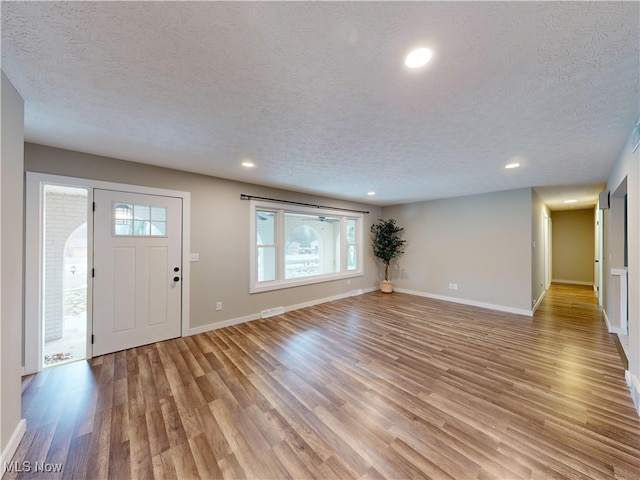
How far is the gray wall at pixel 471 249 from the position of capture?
4.47 m

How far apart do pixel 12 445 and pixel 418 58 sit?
134 inches

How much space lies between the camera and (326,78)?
1462 millimetres

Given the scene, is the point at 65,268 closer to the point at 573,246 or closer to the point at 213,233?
the point at 213,233

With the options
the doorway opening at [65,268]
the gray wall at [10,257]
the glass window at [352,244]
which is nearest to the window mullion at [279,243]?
the glass window at [352,244]

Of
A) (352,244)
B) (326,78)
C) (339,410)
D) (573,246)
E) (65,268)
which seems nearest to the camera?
(326,78)

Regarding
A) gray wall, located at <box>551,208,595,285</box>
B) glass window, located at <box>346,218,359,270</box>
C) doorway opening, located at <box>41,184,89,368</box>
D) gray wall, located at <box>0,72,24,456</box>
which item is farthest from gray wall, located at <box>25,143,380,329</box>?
gray wall, located at <box>551,208,595,285</box>

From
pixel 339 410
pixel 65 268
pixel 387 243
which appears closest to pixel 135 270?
pixel 65 268

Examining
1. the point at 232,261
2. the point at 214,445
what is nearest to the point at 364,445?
the point at 214,445

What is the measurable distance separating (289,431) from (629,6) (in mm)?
2904

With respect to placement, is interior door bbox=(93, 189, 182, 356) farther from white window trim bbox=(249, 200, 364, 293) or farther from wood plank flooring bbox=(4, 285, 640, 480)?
white window trim bbox=(249, 200, 364, 293)

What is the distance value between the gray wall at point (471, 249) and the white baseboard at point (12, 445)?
6295 millimetres

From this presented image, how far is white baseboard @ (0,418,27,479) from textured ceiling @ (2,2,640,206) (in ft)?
7.52

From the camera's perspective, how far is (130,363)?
264 cm

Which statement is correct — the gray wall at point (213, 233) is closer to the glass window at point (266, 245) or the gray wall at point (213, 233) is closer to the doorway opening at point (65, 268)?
the glass window at point (266, 245)
